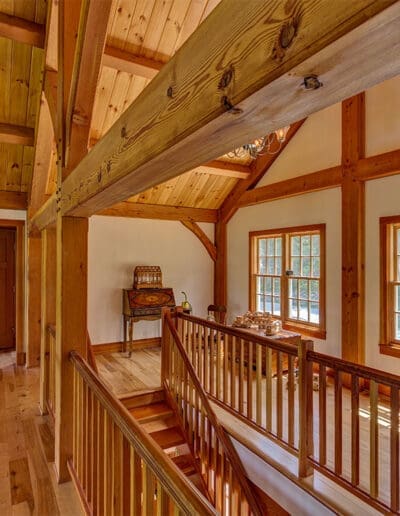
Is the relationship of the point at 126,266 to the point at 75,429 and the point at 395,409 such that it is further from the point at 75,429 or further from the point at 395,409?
the point at 395,409

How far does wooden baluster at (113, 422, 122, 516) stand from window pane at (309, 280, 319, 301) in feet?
12.9

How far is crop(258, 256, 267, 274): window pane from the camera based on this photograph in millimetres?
5988

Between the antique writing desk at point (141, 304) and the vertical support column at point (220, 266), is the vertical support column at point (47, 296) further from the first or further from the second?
the vertical support column at point (220, 266)

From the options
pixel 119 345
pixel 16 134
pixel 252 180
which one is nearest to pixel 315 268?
pixel 252 180

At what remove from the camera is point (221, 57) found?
Result: 810 millimetres

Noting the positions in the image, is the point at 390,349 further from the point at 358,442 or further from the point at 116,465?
the point at 116,465

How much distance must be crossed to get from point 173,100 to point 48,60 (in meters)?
2.69

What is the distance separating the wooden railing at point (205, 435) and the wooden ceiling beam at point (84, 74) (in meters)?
2.21

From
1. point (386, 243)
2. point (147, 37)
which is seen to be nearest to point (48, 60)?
point (147, 37)

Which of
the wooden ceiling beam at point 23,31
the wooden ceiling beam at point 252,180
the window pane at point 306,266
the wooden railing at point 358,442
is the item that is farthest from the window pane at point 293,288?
the wooden ceiling beam at point 23,31

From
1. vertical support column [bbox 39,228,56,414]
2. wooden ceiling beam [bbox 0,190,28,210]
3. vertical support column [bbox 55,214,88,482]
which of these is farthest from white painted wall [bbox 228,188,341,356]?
wooden ceiling beam [bbox 0,190,28,210]

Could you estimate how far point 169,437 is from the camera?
11.7 ft

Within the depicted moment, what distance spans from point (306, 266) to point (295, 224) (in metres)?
0.68

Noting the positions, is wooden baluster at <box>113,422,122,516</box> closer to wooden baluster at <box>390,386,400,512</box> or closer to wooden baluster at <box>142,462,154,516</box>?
wooden baluster at <box>142,462,154,516</box>
